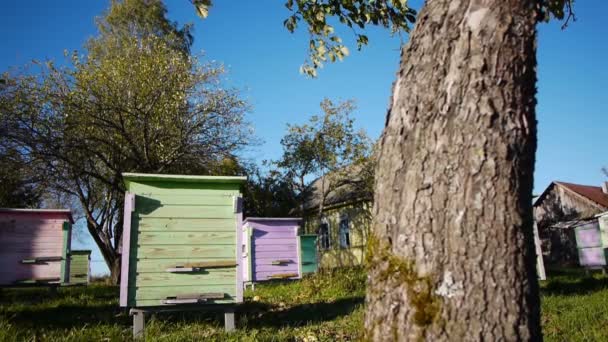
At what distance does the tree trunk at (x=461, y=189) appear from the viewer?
174 cm

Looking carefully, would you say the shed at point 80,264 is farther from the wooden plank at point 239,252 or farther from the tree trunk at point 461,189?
the tree trunk at point 461,189

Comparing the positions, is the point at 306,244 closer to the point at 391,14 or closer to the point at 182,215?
the point at 182,215

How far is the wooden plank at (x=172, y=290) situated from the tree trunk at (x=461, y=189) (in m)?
4.53

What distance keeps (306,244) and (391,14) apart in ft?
34.0

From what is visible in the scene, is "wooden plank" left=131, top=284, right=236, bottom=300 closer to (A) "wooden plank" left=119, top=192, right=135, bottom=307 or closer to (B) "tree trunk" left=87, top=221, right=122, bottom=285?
(A) "wooden plank" left=119, top=192, right=135, bottom=307

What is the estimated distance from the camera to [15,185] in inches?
645

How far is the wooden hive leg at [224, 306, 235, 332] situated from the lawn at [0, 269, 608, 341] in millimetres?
161

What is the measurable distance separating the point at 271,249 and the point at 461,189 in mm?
12107

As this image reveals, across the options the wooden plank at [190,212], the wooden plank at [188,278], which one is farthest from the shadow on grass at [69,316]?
the wooden plank at [190,212]

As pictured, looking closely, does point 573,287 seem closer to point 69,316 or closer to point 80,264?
point 69,316

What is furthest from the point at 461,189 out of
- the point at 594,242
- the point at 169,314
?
the point at 594,242

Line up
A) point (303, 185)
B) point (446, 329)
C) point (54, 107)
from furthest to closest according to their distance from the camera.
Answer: point (303, 185), point (54, 107), point (446, 329)

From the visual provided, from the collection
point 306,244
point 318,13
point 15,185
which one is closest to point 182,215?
point 318,13

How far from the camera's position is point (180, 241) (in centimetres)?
609
